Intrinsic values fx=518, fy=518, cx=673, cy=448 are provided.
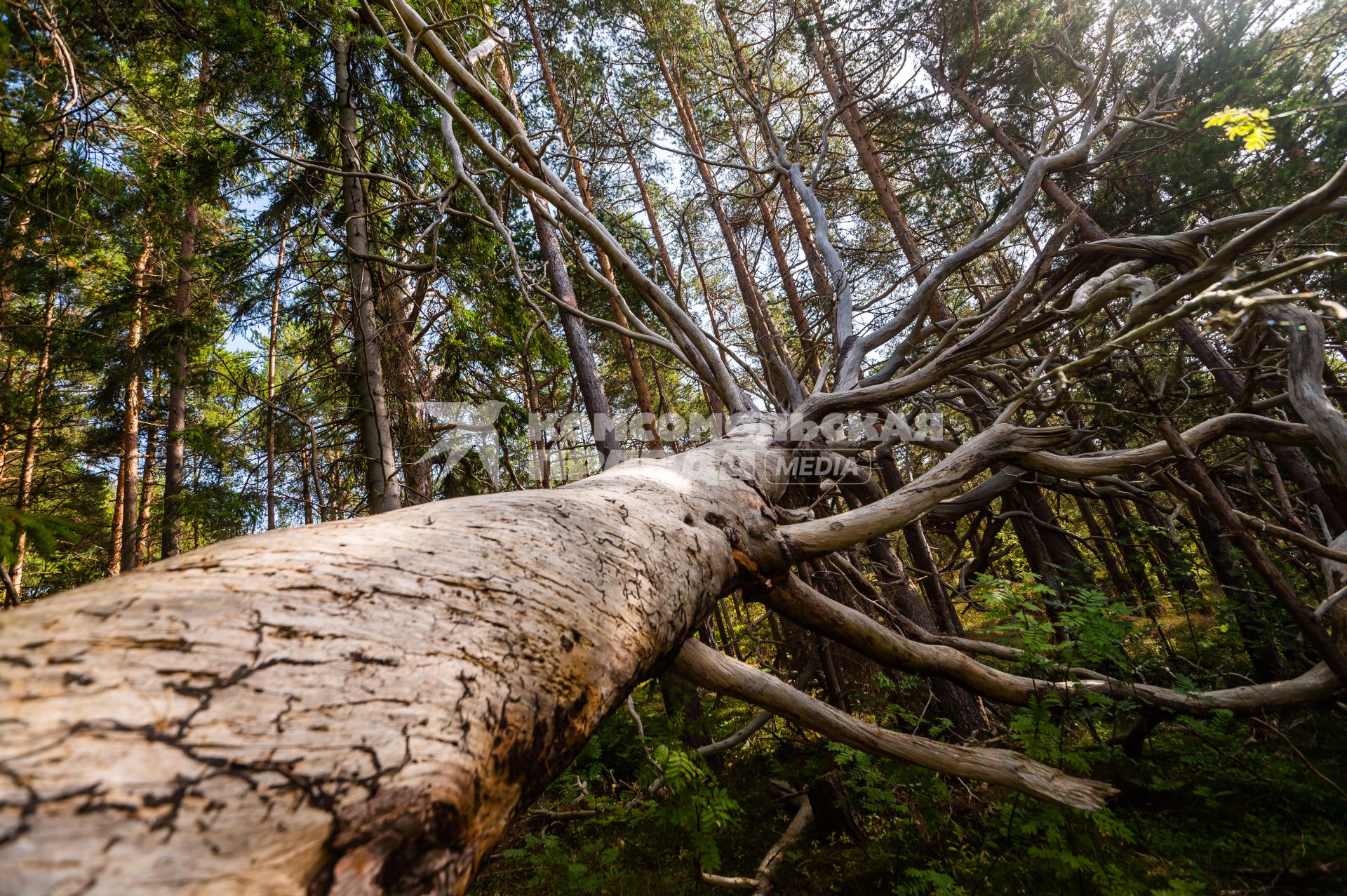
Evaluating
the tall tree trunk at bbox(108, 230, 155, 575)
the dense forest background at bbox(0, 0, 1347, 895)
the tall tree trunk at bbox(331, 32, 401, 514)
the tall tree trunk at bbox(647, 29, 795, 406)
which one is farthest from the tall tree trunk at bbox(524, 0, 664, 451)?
the tall tree trunk at bbox(108, 230, 155, 575)

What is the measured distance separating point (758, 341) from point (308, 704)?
647 centimetres

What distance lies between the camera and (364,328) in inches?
192

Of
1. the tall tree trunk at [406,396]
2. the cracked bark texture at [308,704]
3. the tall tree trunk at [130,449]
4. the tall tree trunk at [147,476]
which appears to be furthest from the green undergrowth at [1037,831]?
the tall tree trunk at [130,449]

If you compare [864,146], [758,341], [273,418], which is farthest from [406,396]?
[864,146]

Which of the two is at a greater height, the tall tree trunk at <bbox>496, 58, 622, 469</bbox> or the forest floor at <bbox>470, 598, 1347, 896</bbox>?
the tall tree trunk at <bbox>496, 58, 622, 469</bbox>

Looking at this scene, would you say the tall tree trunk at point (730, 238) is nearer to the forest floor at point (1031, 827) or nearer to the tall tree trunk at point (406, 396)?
the tall tree trunk at point (406, 396)

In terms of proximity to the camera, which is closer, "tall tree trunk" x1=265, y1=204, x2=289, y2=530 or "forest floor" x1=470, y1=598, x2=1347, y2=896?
"forest floor" x1=470, y1=598, x2=1347, y2=896

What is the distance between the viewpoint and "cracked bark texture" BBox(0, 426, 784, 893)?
0.51 metres

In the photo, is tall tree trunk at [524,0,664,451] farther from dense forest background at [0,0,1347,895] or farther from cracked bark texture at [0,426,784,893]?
cracked bark texture at [0,426,784,893]

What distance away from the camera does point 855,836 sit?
131 inches

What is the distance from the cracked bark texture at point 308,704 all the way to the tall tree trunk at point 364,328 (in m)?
3.96

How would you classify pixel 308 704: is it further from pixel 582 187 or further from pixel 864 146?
pixel 864 146

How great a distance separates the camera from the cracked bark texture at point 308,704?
0.51 metres

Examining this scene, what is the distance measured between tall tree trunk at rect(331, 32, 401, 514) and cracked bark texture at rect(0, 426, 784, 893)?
3.96m
